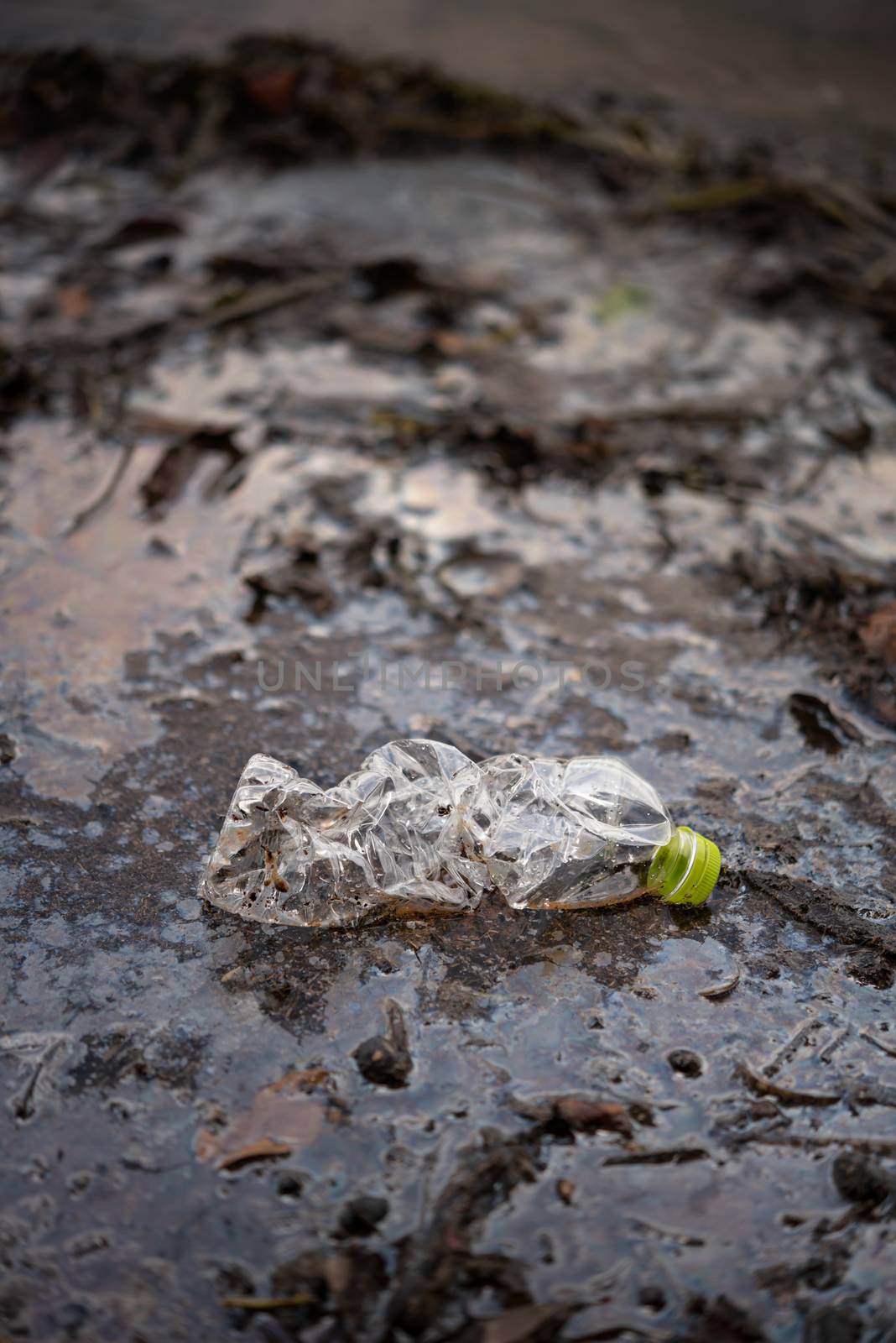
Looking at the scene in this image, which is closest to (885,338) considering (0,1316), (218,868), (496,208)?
(496,208)

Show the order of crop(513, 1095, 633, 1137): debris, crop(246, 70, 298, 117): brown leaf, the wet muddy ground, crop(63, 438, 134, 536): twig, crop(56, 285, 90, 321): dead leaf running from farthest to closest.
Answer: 1. crop(246, 70, 298, 117): brown leaf
2. crop(56, 285, 90, 321): dead leaf
3. crop(63, 438, 134, 536): twig
4. crop(513, 1095, 633, 1137): debris
5. the wet muddy ground

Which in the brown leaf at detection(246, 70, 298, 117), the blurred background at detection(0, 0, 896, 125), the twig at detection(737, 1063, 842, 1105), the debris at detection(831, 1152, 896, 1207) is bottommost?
the twig at detection(737, 1063, 842, 1105)

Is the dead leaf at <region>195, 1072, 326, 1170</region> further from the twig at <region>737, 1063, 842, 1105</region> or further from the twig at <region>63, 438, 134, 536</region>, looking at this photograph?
the twig at <region>63, 438, 134, 536</region>

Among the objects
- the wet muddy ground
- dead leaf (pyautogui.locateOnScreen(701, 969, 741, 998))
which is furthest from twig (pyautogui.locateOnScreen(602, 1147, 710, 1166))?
dead leaf (pyautogui.locateOnScreen(701, 969, 741, 998))

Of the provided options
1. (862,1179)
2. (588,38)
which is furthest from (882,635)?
(588,38)

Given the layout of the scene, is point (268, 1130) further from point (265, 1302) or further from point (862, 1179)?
point (862, 1179)

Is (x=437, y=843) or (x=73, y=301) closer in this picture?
(x=437, y=843)
